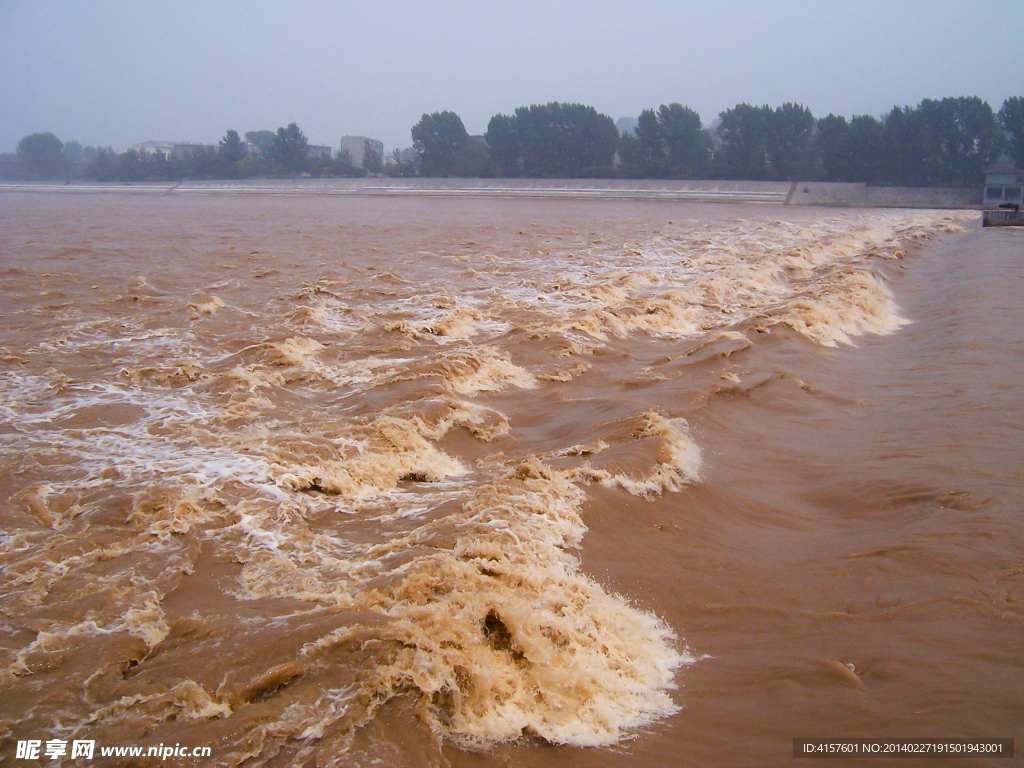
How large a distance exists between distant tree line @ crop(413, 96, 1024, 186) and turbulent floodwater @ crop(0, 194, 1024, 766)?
4322 cm

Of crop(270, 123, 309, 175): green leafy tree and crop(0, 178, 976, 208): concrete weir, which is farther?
crop(270, 123, 309, 175): green leafy tree

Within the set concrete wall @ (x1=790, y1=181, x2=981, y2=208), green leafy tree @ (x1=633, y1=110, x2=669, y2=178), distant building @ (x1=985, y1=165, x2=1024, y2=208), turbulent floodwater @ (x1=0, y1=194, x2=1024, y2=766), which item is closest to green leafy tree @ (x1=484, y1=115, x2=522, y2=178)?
green leafy tree @ (x1=633, y1=110, x2=669, y2=178)

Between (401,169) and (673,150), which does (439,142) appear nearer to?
(401,169)

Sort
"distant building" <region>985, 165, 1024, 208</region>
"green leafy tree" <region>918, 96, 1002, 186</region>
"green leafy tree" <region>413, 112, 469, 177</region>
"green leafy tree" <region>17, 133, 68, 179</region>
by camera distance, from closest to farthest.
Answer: "distant building" <region>985, 165, 1024, 208</region> < "green leafy tree" <region>918, 96, 1002, 186</region> < "green leafy tree" <region>413, 112, 469, 177</region> < "green leafy tree" <region>17, 133, 68, 179</region>

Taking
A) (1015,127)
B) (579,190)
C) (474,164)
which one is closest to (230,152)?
(474,164)

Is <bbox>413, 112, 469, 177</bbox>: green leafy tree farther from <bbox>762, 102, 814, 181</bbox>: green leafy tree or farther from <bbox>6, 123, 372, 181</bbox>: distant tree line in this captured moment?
<bbox>762, 102, 814, 181</bbox>: green leafy tree

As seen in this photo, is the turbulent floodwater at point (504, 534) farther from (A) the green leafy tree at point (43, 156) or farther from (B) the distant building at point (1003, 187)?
(A) the green leafy tree at point (43, 156)

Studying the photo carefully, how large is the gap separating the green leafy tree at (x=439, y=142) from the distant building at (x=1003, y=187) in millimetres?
36991

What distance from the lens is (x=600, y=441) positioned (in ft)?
18.4

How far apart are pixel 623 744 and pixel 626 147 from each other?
184ft

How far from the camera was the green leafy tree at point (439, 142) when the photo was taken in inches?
2319

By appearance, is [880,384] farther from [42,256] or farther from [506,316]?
[42,256]

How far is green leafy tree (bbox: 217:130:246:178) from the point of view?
62594 mm

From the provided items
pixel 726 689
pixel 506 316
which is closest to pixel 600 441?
pixel 726 689
